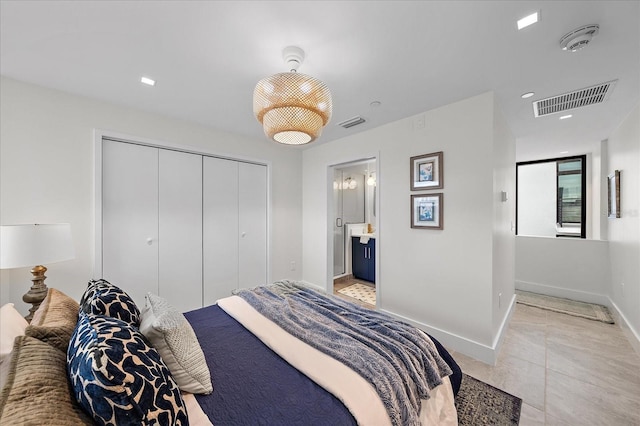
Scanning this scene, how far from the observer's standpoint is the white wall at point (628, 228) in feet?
8.04

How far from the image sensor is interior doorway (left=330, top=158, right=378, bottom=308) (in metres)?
4.85

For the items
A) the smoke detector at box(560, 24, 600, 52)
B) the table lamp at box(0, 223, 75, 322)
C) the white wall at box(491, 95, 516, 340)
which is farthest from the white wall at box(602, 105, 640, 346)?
the table lamp at box(0, 223, 75, 322)

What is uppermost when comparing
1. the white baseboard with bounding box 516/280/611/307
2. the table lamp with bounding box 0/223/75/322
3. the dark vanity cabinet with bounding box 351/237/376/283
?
the table lamp with bounding box 0/223/75/322

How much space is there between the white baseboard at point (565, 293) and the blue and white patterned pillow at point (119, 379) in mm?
5342

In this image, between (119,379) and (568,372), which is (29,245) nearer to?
(119,379)

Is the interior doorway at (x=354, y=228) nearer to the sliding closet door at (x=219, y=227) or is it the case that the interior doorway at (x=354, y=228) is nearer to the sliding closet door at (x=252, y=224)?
the sliding closet door at (x=252, y=224)

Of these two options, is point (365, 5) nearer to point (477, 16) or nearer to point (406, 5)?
point (406, 5)

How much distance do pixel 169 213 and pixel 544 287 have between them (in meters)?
5.82

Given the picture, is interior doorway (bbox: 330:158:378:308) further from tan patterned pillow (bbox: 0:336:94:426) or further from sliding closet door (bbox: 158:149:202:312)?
tan patterned pillow (bbox: 0:336:94:426)

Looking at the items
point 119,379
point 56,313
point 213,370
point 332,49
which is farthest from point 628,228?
point 56,313

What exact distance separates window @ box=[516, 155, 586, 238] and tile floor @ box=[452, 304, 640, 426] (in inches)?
87.0

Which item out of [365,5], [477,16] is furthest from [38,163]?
[477,16]

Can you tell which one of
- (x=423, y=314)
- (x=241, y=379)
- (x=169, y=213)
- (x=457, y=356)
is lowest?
(x=457, y=356)

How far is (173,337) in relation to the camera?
3.81 feet
